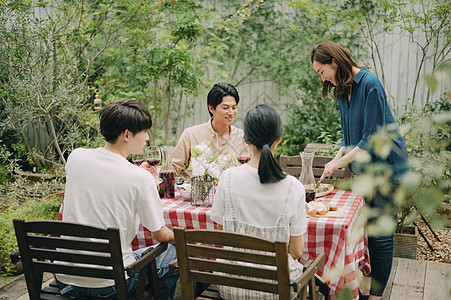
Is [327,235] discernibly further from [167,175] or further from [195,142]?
[195,142]

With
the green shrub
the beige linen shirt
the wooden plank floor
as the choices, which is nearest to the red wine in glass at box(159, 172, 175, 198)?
the beige linen shirt

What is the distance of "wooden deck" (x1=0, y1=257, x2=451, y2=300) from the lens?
291 cm

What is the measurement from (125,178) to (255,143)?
56cm

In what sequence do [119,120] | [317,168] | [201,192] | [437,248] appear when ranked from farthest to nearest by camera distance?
[437,248], [317,168], [201,192], [119,120]

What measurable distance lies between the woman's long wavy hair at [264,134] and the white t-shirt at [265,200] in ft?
0.14

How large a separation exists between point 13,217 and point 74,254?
72.8 inches

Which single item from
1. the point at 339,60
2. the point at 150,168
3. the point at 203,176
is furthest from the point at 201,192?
the point at 339,60

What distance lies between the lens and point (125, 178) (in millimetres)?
1879

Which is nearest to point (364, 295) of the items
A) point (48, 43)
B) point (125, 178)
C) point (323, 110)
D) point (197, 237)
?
point (197, 237)

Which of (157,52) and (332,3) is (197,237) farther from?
(332,3)

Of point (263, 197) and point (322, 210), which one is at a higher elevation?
point (263, 197)

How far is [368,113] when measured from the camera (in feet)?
8.20

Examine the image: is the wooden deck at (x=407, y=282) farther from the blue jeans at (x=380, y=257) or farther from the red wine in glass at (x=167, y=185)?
the red wine in glass at (x=167, y=185)

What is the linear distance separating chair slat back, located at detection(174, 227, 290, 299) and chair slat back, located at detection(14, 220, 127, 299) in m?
0.25
